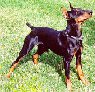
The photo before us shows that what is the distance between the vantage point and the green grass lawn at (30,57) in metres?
9.20

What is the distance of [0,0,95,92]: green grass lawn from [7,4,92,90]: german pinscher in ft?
1.19

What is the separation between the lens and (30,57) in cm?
1072

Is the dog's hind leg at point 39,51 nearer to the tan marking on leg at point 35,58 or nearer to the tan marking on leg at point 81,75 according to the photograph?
the tan marking on leg at point 35,58

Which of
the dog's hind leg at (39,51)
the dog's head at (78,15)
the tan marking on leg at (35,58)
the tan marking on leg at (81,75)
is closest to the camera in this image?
the dog's head at (78,15)

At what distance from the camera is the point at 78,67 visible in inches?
368

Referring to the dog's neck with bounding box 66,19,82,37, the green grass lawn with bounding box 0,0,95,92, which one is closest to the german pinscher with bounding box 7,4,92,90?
the dog's neck with bounding box 66,19,82,37

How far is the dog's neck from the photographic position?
8336 mm

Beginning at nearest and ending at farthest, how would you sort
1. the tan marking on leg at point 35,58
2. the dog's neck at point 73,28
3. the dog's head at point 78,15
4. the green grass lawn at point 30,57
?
the dog's head at point 78,15 → the dog's neck at point 73,28 → the green grass lawn at point 30,57 → the tan marking on leg at point 35,58

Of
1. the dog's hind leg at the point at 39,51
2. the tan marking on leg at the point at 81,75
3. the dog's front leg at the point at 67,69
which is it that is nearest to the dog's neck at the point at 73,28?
the dog's front leg at the point at 67,69

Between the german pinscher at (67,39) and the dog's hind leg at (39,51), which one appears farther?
the dog's hind leg at (39,51)

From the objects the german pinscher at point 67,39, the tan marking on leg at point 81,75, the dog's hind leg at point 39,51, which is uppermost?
the german pinscher at point 67,39

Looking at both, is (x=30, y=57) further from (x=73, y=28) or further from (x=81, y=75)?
(x=73, y=28)

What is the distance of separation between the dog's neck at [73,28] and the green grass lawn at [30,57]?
1.54m

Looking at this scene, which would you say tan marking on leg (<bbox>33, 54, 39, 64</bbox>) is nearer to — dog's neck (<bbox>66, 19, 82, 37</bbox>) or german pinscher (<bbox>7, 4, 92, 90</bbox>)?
german pinscher (<bbox>7, 4, 92, 90</bbox>)
